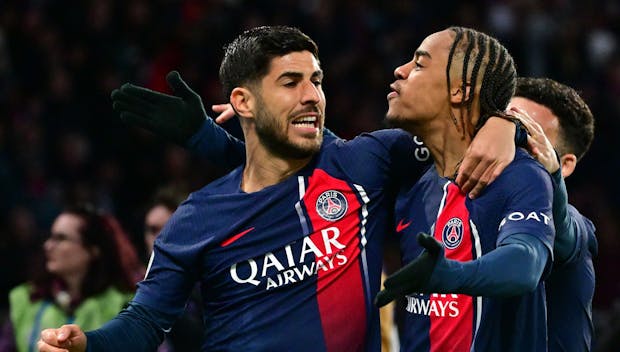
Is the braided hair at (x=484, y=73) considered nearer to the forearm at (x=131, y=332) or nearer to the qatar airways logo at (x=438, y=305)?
the qatar airways logo at (x=438, y=305)

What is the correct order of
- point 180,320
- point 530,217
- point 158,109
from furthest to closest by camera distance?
point 180,320 < point 158,109 < point 530,217

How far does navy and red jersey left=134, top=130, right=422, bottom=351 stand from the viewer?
404 cm

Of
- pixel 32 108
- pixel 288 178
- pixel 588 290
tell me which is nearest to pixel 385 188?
pixel 288 178

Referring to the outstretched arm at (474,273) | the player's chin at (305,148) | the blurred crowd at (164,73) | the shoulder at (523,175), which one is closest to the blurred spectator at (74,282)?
the blurred crowd at (164,73)

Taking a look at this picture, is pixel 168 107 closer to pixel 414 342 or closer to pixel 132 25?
pixel 414 342

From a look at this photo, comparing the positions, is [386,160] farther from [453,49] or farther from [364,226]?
[453,49]

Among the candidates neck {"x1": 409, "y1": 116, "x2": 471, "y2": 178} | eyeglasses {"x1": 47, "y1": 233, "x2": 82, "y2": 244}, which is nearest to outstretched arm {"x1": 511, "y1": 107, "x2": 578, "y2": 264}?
neck {"x1": 409, "y1": 116, "x2": 471, "y2": 178}

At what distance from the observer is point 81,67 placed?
10023 mm

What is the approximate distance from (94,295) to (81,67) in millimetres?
3812

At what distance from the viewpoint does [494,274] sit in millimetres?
3309

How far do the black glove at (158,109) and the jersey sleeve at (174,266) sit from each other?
45 centimetres

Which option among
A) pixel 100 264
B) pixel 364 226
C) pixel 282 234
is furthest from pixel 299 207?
pixel 100 264

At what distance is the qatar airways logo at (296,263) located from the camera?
4.06m

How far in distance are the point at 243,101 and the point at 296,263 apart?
Answer: 2.13 ft
